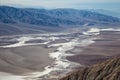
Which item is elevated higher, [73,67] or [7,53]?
[7,53]

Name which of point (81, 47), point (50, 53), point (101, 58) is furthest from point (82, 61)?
point (81, 47)

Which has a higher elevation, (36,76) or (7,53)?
(7,53)

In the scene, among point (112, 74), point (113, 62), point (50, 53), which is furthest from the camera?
point (50, 53)

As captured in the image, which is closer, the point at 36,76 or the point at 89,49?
the point at 36,76

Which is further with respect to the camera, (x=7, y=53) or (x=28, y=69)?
(x=7, y=53)

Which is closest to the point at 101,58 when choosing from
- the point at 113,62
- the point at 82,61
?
the point at 82,61

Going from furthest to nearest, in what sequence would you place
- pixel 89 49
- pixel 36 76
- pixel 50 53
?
pixel 89 49 < pixel 50 53 < pixel 36 76

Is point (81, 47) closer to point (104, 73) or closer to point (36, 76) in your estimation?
point (36, 76)

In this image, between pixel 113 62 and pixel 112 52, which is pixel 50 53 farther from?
pixel 113 62

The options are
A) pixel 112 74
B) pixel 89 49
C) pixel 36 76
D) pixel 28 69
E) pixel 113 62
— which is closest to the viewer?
pixel 112 74
